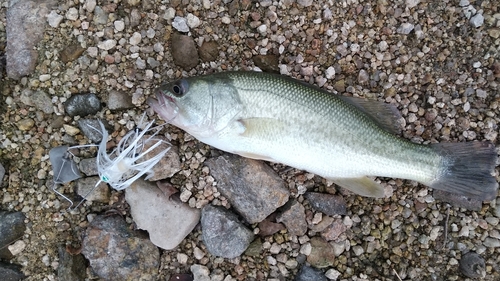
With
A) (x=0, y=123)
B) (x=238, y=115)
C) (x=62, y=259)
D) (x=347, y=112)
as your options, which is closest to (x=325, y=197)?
(x=347, y=112)

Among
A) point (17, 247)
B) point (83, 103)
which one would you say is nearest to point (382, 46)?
point (83, 103)

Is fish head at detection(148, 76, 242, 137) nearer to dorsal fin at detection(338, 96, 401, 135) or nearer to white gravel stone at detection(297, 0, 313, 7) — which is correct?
dorsal fin at detection(338, 96, 401, 135)

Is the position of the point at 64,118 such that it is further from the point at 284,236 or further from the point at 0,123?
the point at 284,236

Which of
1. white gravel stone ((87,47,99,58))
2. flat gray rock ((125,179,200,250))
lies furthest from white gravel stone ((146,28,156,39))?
flat gray rock ((125,179,200,250))

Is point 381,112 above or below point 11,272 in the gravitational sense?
above

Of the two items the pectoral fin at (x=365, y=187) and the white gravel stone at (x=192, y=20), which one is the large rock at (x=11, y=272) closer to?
the white gravel stone at (x=192, y=20)

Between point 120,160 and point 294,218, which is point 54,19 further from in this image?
point 294,218
